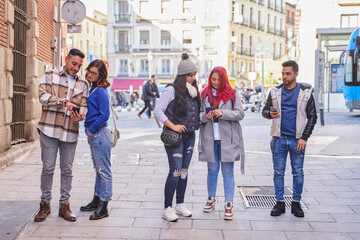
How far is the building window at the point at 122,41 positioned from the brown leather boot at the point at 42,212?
53888 millimetres

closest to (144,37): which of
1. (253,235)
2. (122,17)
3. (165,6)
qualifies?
(122,17)

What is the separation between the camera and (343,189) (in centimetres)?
653

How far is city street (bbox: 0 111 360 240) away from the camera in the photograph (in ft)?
15.0

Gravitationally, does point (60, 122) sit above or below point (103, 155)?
above

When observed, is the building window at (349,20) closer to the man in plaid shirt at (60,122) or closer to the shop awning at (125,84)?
the shop awning at (125,84)

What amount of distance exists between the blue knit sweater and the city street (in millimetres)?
971

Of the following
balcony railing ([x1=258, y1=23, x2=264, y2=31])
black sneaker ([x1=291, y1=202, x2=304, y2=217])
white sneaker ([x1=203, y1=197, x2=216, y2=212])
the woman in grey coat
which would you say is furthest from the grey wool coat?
balcony railing ([x1=258, y1=23, x2=264, y2=31])

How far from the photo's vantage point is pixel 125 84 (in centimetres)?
5622

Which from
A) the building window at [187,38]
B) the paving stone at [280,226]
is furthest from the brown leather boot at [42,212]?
the building window at [187,38]

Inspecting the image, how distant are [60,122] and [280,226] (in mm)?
2429

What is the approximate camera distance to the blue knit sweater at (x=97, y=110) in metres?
4.94

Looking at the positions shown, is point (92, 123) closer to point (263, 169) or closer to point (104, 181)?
point (104, 181)

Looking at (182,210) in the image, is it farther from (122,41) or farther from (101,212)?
(122,41)

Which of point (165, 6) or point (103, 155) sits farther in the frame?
point (165, 6)
